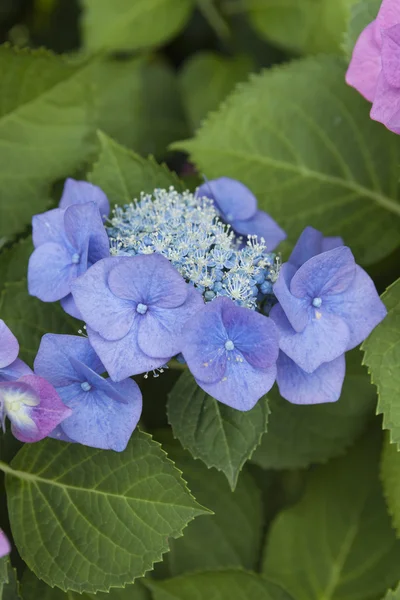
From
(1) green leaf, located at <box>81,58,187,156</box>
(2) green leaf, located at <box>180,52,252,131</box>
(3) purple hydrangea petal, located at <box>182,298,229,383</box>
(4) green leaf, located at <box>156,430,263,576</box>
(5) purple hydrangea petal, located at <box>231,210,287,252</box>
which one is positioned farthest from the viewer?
(2) green leaf, located at <box>180,52,252,131</box>

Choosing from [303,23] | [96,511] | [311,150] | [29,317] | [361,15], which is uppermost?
[361,15]

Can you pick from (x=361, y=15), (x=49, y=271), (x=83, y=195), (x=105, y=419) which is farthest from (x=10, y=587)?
(x=361, y=15)

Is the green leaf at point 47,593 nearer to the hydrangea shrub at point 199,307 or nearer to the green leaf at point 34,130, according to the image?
the hydrangea shrub at point 199,307

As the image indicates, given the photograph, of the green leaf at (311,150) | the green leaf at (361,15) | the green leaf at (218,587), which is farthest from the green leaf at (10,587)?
the green leaf at (361,15)

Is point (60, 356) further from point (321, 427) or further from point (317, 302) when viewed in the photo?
point (321, 427)

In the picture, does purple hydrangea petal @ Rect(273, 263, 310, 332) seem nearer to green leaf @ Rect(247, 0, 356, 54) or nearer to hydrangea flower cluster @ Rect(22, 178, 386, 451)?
hydrangea flower cluster @ Rect(22, 178, 386, 451)

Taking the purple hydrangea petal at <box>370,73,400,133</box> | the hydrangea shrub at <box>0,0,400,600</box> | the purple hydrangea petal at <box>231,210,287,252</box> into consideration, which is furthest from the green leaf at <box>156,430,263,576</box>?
the purple hydrangea petal at <box>370,73,400,133</box>

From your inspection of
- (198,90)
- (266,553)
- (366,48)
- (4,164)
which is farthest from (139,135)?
(266,553)
